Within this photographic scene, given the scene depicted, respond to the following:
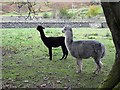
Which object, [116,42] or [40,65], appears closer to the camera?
[116,42]

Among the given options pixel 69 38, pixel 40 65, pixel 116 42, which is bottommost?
pixel 40 65

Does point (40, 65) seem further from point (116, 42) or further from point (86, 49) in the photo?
point (116, 42)

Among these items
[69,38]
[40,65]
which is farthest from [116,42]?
[40,65]

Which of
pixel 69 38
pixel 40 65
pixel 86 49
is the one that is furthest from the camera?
pixel 40 65

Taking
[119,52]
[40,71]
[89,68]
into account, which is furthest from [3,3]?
[119,52]

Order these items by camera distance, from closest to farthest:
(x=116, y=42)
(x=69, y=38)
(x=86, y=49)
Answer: (x=116, y=42), (x=86, y=49), (x=69, y=38)

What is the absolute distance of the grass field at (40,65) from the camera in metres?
4.23

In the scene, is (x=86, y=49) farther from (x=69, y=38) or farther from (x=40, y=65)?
(x=40, y=65)

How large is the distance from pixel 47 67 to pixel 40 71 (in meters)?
0.33

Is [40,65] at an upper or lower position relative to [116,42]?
lower

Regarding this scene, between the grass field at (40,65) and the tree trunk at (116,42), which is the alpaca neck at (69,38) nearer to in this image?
the grass field at (40,65)

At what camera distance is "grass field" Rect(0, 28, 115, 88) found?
423 centimetres

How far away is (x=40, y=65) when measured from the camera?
212 inches

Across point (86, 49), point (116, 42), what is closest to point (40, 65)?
point (86, 49)
